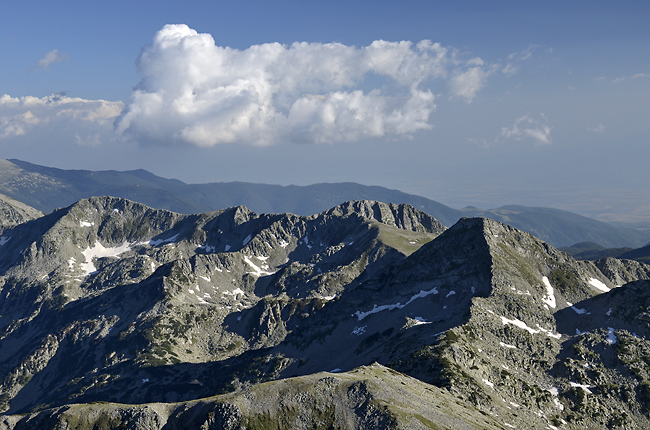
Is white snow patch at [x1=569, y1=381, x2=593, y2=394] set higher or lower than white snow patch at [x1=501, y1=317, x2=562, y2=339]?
lower

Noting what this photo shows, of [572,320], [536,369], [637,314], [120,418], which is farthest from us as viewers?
[572,320]

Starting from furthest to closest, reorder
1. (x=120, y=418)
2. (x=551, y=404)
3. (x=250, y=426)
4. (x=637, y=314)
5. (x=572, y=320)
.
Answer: (x=572, y=320), (x=637, y=314), (x=551, y=404), (x=120, y=418), (x=250, y=426)

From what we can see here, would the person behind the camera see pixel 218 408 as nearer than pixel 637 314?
Yes

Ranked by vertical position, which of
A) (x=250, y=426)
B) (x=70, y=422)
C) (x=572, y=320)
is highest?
(x=572, y=320)

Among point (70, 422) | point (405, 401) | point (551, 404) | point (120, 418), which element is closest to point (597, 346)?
point (551, 404)

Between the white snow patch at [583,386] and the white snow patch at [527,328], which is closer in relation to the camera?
the white snow patch at [583,386]

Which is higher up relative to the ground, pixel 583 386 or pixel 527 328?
pixel 527 328

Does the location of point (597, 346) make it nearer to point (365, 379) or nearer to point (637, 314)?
point (637, 314)

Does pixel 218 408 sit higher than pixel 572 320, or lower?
lower

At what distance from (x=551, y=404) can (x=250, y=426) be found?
91308 mm

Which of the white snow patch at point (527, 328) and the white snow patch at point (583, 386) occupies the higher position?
the white snow patch at point (527, 328)

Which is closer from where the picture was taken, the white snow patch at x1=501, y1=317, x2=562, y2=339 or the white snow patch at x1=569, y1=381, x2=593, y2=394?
the white snow patch at x1=569, y1=381, x2=593, y2=394

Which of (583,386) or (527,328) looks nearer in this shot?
(583,386)

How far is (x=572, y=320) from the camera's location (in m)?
198
